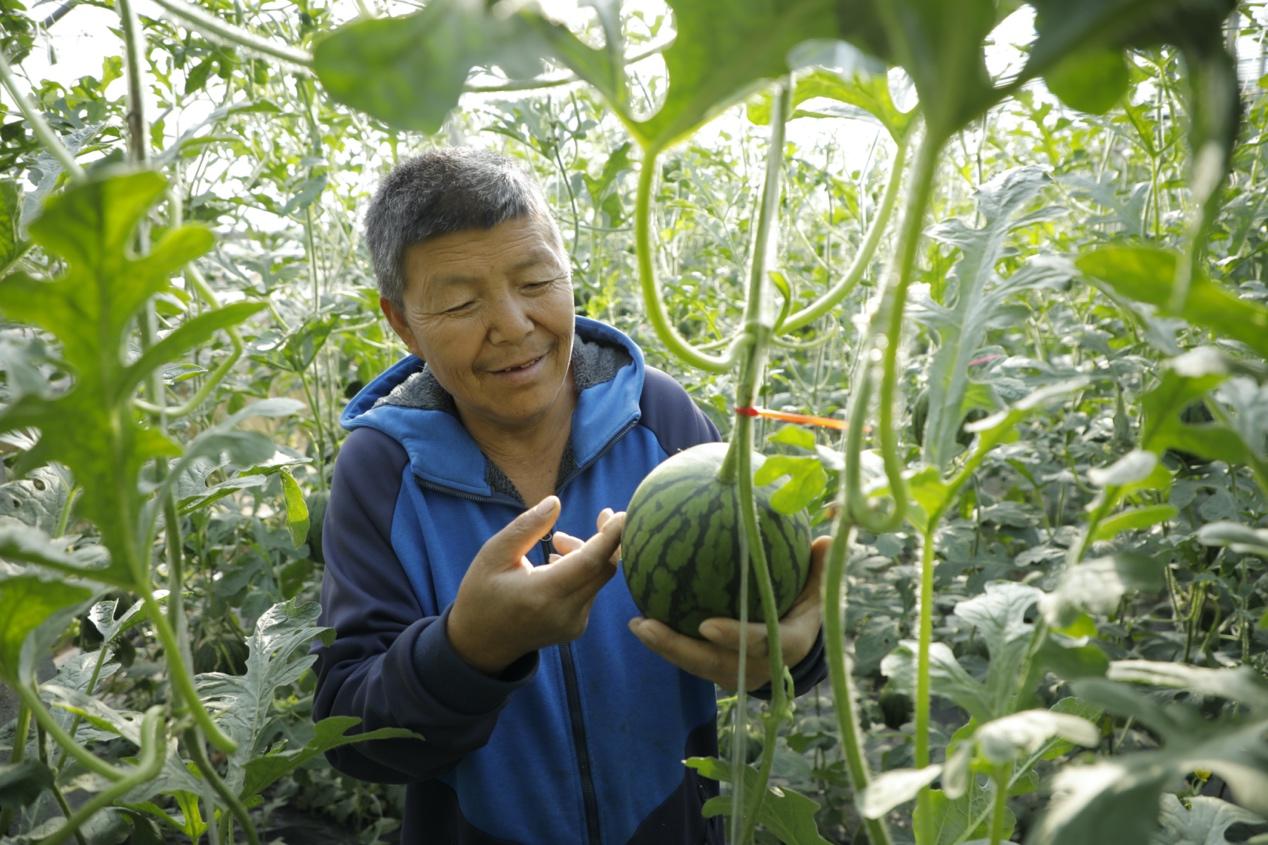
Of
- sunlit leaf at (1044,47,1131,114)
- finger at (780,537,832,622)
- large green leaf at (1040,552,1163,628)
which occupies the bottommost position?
finger at (780,537,832,622)

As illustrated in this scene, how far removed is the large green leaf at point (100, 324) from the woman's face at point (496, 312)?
105 cm

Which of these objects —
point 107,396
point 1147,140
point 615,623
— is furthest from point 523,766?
point 1147,140

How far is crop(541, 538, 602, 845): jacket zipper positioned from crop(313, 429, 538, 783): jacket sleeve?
8.8 inches

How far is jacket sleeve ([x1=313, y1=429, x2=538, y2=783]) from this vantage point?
143 centimetres

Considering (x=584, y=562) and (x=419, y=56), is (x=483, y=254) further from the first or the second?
(x=419, y=56)

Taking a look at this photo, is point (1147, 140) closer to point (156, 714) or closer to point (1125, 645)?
point (1125, 645)

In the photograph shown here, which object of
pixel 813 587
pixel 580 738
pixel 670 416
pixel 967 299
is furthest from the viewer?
pixel 670 416

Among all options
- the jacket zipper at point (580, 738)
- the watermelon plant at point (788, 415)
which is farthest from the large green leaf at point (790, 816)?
the jacket zipper at point (580, 738)

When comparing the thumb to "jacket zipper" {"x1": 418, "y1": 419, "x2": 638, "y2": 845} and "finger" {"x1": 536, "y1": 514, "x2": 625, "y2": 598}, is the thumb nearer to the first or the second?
"finger" {"x1": 536, "y1": 514, "x2": 625, "y2": 598}

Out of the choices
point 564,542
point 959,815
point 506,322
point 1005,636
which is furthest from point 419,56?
point 506,322

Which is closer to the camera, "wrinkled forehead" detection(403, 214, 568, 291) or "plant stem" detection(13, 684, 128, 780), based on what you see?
"plant stem" detection(13, 684, 128, 780)

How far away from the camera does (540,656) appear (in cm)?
169

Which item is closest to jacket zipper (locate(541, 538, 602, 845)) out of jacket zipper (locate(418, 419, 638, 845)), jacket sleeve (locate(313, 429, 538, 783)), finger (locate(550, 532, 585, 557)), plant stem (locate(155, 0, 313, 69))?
jacket zipper (locate(418, 419, 638, 845))

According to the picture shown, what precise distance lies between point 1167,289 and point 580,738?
4.64ft
